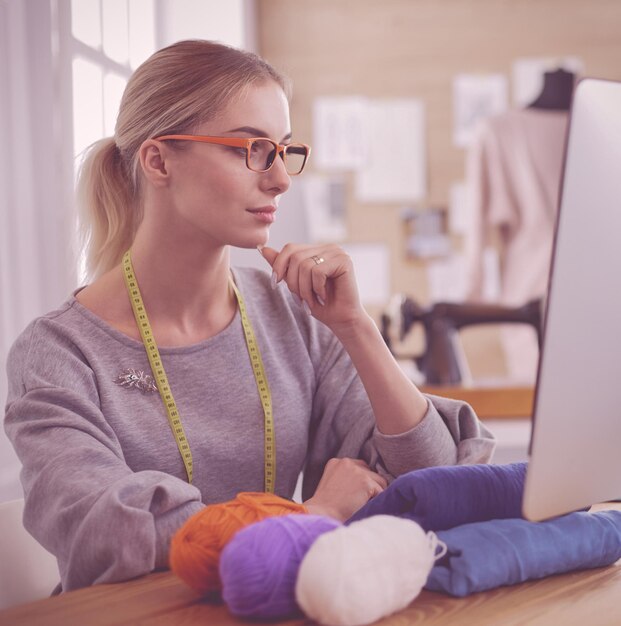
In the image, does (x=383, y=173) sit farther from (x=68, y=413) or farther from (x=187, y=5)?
(x=68, y=413)

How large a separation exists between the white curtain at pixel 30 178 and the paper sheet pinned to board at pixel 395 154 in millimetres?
2326

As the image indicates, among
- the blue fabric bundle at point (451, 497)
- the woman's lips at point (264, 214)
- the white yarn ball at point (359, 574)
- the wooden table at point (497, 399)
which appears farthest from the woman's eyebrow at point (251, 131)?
the wooden table at point (497, 399)

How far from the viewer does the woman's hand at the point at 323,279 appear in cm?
118

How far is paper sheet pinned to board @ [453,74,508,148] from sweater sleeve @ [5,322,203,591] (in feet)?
11.2

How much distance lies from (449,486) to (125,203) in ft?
2.90

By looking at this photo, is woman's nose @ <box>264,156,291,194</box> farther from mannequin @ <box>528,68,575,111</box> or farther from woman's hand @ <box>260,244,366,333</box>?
mannequin @ <box>528,68,575,111</box>

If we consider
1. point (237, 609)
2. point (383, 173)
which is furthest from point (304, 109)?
point (237, 609)

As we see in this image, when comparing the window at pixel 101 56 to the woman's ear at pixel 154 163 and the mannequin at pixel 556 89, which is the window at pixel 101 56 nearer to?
the woman's ear at pixel 154 163

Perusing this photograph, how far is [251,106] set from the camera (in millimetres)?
1312

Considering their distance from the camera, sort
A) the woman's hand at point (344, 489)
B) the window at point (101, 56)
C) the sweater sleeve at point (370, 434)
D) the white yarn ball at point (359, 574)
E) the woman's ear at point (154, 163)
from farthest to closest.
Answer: the window at point (101, 56) < the woman's ear at point (154, 163) < the sweater sleeve at point (370, 434) < the woman's hand at point (344, 489) < the white yarn ball at point (359, 574)

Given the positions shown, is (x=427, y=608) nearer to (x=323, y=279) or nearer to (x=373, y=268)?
(x=323, y=279)

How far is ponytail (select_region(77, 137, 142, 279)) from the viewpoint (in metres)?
1.50

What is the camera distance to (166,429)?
1283mm

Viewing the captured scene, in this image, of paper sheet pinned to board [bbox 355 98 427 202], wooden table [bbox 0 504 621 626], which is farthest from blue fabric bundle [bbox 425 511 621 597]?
paper sheet pinned to board [bbox 355 98 427 202]
